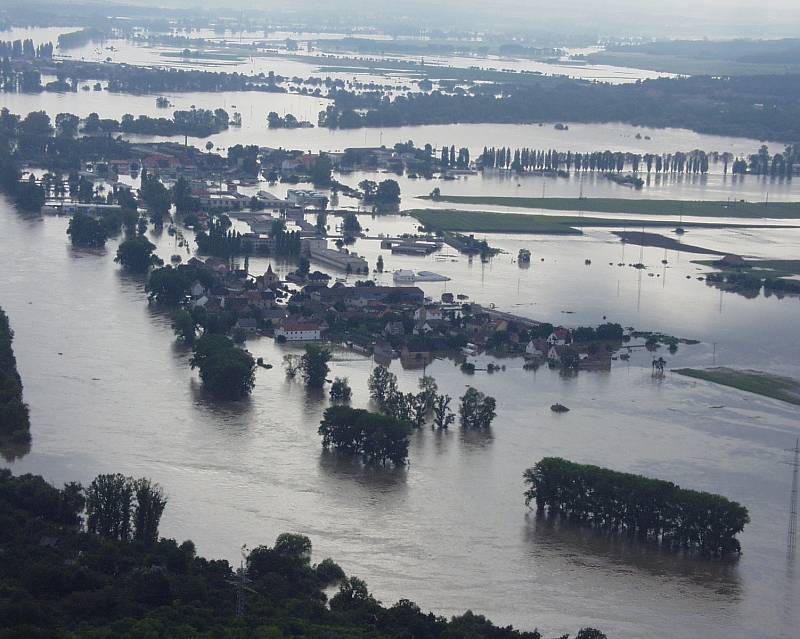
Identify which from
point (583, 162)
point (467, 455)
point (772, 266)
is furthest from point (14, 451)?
point (583, 162)

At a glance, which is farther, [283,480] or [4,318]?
[4,318]

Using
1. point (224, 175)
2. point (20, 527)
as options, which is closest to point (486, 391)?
point (20, 527)

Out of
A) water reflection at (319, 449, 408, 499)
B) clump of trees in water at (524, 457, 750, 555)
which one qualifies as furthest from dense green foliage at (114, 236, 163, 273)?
clump of trees in water at (524, 457, 750, 555)

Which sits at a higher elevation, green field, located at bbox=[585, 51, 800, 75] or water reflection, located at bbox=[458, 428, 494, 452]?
water reflection, located at bbox=[458, 428, 494, 452]

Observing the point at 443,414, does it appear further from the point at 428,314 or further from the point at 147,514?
the point at 428,314

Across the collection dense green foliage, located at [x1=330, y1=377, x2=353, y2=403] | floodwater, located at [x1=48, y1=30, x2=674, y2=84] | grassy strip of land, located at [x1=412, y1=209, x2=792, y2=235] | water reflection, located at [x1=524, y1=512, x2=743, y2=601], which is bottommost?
floodwater, located at [x1=48, y1=30, x2=674, y2=84]

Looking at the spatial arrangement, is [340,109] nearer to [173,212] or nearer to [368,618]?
[173,212]

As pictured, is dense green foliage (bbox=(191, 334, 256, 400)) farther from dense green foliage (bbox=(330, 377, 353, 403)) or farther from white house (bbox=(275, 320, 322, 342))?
white house (bbox=(275, 320, 322, 342))
